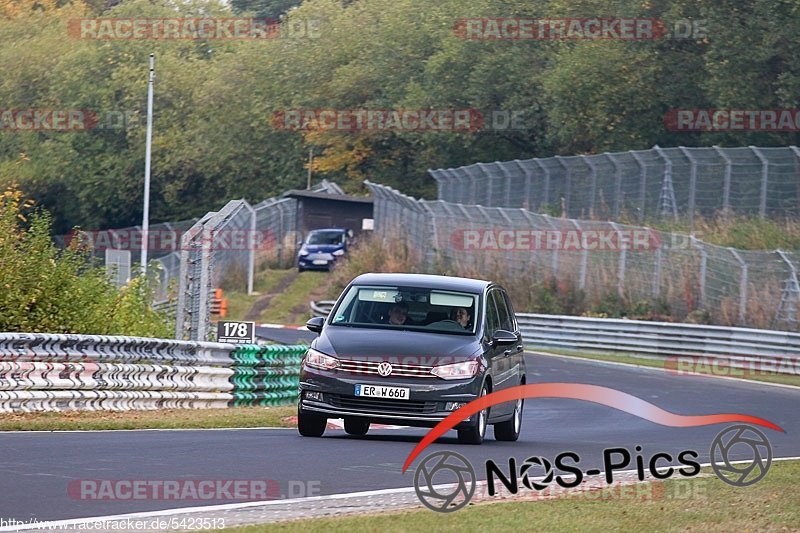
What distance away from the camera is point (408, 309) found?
15148 mm

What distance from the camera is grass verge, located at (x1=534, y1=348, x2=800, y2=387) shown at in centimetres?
3108

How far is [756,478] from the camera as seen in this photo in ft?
38.6

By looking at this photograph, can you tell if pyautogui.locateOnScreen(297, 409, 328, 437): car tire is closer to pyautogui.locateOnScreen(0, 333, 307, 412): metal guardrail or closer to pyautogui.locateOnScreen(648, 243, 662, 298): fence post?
pyautogui.locateOnScreen(0, 333, 307, 412): metal guardrail

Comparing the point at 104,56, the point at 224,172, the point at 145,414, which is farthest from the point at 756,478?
the point at 104,56

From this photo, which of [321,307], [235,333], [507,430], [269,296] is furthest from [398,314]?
[269,296]

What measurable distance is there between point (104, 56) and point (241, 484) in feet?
255

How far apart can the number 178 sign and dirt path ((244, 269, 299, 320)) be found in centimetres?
3052

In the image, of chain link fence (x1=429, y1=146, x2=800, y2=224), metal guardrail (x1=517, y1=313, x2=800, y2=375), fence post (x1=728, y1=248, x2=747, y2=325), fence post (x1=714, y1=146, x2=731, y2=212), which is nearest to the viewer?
metal guardrail (x1=517, y1=313, x2=800, y2=375)

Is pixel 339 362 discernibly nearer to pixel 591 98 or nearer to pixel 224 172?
pixel 591 98

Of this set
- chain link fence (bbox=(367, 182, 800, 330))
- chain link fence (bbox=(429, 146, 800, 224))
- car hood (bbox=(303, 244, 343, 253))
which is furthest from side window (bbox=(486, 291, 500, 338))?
car hood (bbox=(303, 244, 343, 253))

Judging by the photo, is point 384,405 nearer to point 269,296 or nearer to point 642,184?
point 642,184

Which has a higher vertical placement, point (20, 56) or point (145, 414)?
point (20, 56)

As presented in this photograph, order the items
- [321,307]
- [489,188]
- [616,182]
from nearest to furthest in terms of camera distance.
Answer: [616,182] → [321,307] → [489,188]

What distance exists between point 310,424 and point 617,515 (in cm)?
585
